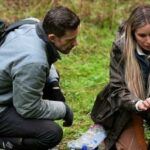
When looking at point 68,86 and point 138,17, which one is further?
point 68,86

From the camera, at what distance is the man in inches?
138

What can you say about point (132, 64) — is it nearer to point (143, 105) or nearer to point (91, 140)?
point (143, 105)

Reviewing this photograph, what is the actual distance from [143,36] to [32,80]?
2.82 feet

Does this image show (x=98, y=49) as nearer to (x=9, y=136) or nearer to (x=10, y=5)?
(x=10, y=5)

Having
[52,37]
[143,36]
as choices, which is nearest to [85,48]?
[143,36]

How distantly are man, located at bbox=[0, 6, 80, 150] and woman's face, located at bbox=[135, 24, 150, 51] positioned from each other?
1.47 feet

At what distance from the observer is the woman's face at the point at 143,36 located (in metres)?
3.66

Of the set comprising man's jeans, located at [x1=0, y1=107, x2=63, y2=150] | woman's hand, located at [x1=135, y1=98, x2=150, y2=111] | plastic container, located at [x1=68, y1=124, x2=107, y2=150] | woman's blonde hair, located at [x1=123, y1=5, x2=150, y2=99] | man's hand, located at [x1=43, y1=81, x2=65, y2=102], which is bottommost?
plastic container, located at [x1=68, y1=124, x2=107, y2=150]

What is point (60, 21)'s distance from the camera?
3.52 m

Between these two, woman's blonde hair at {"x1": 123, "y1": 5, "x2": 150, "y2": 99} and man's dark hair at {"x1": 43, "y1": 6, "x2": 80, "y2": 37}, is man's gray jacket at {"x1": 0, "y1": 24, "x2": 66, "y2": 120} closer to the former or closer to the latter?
man's dark hair at {"x1": 43, "y1": 6, "x2": 80, "y2": 37}

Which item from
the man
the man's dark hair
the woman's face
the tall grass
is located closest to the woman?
the woman's face

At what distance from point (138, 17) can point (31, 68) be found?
861 millimetres

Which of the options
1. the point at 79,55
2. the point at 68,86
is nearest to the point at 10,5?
the point at 79,55

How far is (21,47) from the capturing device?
3.51m
